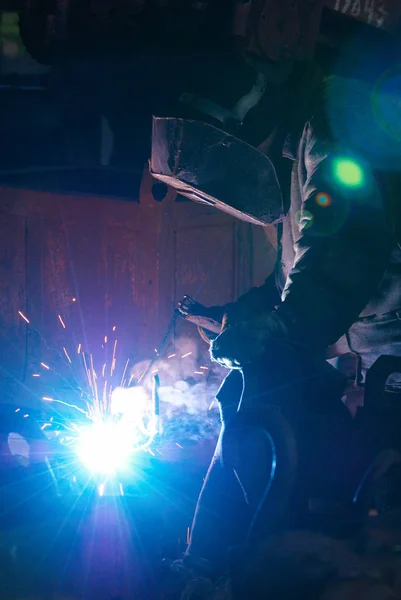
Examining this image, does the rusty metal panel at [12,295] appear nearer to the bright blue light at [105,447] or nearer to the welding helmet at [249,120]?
the bright blue light at [105,447]

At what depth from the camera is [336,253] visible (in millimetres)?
1899

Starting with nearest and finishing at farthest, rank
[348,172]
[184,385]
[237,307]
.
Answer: [348,172]
[237,307]
[184,385]

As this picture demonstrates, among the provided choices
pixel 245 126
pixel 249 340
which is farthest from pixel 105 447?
pixel 245 126

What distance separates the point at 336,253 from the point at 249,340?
0.45 meters

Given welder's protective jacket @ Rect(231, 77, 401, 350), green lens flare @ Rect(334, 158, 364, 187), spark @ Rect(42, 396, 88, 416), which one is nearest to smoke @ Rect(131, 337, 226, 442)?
spark @ Rect(42, 396, 88, 416)

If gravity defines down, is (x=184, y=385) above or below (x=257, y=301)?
below

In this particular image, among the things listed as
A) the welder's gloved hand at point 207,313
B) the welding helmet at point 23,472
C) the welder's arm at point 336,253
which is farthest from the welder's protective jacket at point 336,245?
the welding helmet at point 23,472

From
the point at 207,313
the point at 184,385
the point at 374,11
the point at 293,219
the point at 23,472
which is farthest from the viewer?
the point at 184,385

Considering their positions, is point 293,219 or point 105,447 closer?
point 293,219

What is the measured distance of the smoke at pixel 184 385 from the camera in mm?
5113

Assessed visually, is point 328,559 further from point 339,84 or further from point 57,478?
point 57,478

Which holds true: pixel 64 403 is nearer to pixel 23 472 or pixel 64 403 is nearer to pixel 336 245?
pixel 23 472

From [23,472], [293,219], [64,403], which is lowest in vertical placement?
[23,472]

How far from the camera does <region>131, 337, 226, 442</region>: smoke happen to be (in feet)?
16.8
